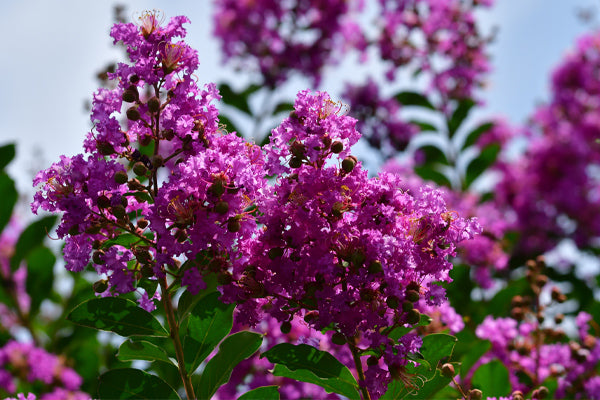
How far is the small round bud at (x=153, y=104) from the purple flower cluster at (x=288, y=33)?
3227 mm

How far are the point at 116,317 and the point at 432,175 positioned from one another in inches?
114

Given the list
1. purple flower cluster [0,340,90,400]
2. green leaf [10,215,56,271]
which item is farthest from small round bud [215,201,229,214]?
green leaf [10,215,56,271]

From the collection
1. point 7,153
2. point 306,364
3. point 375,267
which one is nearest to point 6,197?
point 7,153

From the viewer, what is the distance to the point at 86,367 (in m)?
2.87

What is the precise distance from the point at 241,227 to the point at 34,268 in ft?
7.25

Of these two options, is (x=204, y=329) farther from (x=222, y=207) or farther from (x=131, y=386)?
(x=222, y=207)

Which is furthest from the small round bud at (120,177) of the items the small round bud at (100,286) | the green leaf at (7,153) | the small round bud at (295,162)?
the green leaf at (7,153)

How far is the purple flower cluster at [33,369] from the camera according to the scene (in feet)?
8.96

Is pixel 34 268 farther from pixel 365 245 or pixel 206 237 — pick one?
pixel 365 245

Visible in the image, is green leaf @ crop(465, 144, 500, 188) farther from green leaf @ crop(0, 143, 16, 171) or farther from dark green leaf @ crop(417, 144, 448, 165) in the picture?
green leaf @ crop(0, 143, 16, 171)

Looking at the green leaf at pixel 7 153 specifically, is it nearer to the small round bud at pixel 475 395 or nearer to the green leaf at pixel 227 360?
the green leaf at pixel 227 360

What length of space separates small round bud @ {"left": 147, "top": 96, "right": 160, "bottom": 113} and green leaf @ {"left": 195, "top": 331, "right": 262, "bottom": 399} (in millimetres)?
554

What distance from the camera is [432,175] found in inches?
151

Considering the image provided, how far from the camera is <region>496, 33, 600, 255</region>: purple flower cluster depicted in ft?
16.7
